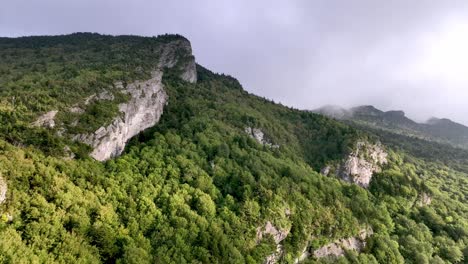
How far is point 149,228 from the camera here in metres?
76.3

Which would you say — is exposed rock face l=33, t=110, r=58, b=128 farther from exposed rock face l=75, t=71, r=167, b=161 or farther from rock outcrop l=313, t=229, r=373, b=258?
rock outcrop l=313, t=229, r=373, b=258

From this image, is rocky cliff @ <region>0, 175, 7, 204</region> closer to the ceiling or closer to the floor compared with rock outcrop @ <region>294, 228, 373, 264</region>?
closer to the ceiling

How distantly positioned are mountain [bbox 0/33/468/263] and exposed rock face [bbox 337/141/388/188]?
68cm

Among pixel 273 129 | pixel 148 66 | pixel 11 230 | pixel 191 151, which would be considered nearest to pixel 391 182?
pixel 273 129

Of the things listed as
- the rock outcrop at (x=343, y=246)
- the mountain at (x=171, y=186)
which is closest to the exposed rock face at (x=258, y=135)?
the mountain at (x=171, y=186)

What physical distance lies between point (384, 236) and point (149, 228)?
282 ft

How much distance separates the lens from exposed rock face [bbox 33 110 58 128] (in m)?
78.1

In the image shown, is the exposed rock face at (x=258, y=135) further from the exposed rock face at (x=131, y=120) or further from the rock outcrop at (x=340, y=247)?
the rock outcrop at (x=340, y=247)

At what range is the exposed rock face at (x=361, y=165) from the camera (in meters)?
163

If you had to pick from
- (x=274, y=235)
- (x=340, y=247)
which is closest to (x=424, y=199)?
(x=340, y=247)

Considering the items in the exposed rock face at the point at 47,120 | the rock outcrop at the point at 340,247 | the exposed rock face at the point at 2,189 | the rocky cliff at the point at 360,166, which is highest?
the rocky cliff at the point at 360,166

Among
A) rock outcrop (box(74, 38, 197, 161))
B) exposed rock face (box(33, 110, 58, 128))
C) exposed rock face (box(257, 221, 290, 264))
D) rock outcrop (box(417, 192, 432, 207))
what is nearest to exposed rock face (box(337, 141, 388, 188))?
rock outcrop (box(417, 192, 432, 207))

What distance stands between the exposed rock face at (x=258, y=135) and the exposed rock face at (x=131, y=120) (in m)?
38.8

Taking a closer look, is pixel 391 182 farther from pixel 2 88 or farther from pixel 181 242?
pixel 2 88
